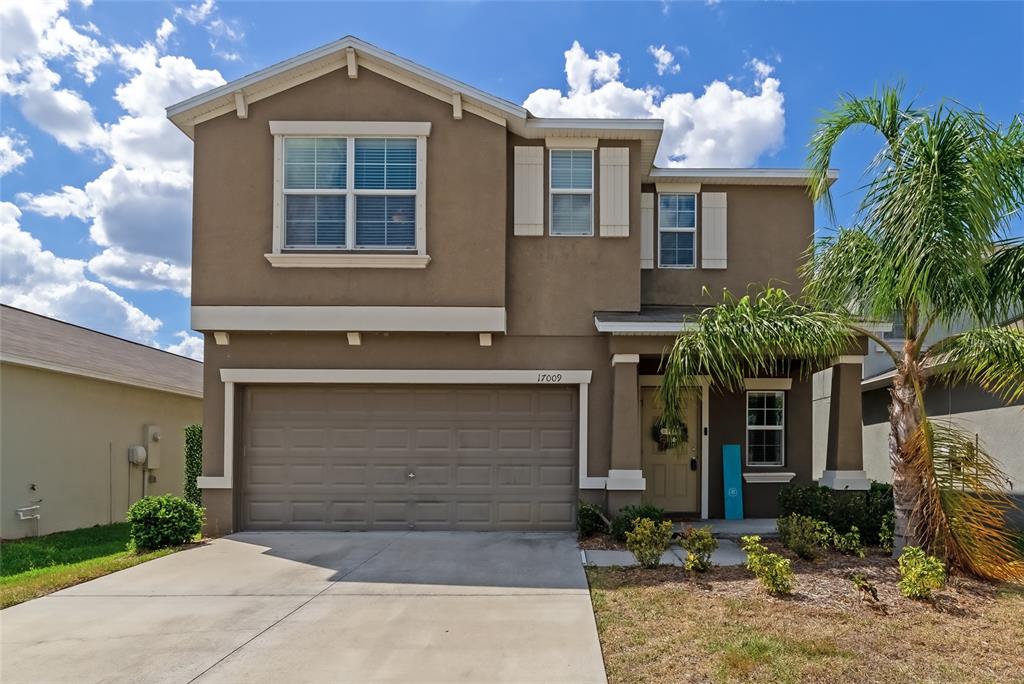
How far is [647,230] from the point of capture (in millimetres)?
12188

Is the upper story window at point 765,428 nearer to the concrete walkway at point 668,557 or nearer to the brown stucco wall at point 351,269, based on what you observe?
the concrete walkway at point 668,557

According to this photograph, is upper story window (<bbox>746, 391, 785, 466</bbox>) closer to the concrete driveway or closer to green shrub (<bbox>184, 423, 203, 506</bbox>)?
the concrete driveway

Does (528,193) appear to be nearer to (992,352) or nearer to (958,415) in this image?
(992,352)

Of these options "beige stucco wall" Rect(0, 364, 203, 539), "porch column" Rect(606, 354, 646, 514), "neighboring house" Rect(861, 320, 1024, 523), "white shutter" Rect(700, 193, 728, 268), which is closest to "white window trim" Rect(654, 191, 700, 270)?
"white shutter" Rect(700, 193, 728, 268)

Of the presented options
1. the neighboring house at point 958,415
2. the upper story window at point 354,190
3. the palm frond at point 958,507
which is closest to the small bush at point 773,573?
the palm frond at point 958,507

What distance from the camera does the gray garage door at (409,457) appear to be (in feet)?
35.3

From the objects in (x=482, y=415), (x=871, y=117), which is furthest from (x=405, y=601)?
(x=871, y=117)

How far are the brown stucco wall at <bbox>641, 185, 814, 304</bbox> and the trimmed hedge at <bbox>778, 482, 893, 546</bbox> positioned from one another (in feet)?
12.2

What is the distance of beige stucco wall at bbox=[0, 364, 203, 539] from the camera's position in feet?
37.7

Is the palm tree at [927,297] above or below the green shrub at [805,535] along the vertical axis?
above

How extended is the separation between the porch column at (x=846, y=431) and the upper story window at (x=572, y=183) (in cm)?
439

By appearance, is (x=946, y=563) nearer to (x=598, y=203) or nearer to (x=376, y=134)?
(x=598, y=203)

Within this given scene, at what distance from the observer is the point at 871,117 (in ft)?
25.9

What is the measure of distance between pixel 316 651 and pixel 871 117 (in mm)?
7914
